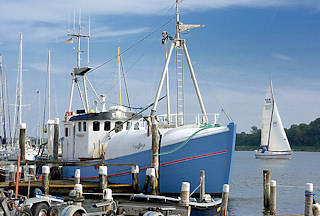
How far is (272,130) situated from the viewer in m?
96.2

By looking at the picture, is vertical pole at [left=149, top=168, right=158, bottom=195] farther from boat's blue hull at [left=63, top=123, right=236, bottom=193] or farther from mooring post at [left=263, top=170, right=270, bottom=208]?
mooring post at [left=263, top=170, right=270, bottom=208]

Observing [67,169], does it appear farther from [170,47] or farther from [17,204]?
[17,204]

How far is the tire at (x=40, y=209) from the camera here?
1463cm

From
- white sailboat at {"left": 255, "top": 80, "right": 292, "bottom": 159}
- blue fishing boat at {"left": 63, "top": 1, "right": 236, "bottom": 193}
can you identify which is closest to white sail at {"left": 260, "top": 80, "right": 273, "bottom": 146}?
white sailboat at {"left": 255, "top": 80, "right": 292, "bottom": 159}

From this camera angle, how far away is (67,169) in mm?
28688

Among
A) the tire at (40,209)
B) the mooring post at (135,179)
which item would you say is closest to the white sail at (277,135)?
the mooring post at (135,179)

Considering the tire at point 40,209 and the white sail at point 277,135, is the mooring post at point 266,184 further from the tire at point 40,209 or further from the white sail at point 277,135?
the white sail at point 277,135

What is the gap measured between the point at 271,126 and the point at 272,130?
3.09 feet

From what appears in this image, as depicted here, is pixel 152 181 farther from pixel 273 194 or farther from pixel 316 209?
pixel 316 209

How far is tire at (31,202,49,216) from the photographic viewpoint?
576 inches

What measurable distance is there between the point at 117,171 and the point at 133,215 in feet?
33.8

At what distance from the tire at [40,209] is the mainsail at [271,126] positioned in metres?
83.5

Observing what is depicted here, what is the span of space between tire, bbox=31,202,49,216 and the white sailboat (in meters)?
83.5

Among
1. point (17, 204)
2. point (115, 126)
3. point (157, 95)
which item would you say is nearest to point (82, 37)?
point (115, 126)
